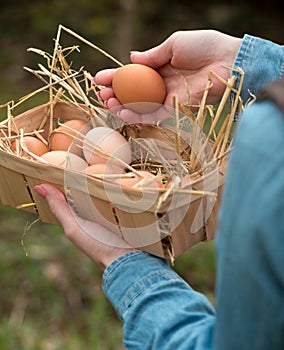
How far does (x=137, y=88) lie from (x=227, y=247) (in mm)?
717

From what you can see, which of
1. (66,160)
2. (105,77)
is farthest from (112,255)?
(105,77)

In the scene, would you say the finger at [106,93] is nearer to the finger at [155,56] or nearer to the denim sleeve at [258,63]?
the finger at [155,56]

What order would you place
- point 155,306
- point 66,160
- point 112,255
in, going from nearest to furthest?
point 155,306 < point 112,255 < point 66,160

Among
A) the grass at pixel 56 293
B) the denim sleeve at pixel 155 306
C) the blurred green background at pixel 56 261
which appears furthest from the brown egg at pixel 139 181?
the grass at pixel 56 293

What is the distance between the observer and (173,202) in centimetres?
96

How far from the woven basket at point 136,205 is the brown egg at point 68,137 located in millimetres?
112

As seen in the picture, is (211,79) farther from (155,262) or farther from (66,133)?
(155,262)

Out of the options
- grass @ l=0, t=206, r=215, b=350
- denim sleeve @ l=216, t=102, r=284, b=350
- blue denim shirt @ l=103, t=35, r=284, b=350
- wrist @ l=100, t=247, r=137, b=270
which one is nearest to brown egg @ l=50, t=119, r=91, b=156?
wrist @ l=100, t=247, r=137, b=270

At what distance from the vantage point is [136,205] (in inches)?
38.4

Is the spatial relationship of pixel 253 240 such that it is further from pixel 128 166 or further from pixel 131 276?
pixel 128 166

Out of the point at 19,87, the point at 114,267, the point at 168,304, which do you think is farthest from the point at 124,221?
the point at 19,87

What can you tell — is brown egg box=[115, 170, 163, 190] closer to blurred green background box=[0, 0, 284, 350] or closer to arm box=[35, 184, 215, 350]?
arm box=[35, 184, 215, 350]

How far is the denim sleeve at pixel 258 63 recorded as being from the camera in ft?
3.97

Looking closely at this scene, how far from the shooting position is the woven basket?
98 cm
